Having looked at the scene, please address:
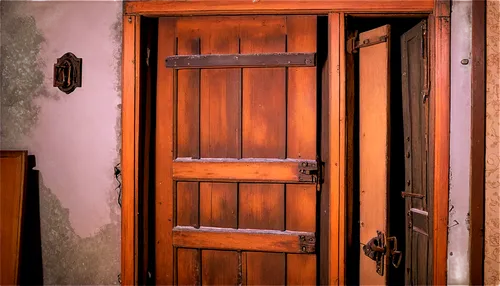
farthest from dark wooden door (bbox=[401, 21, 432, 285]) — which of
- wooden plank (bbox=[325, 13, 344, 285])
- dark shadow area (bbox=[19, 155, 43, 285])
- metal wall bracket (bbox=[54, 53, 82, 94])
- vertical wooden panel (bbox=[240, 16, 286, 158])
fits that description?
dark shadow area (bbox=[19, 155, 43, 285])

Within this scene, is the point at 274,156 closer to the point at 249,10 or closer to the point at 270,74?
the point at 270,74

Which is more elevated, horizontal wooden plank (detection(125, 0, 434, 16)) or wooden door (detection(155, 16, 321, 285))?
horizontal wooden plank (detection(125, 0, 434, 16))

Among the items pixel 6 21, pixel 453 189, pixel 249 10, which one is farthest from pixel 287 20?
pixel 6 21

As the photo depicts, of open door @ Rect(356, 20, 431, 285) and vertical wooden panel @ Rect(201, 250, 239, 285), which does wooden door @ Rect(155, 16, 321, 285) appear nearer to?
vertical wooden panel @ Rect(201, 250, 239, 285)

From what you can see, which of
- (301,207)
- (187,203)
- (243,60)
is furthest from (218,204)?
(243,60)

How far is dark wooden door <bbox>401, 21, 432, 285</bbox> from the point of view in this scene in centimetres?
218

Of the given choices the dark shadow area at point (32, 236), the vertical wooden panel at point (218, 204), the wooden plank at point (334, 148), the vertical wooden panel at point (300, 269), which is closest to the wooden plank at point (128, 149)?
the vertical wooden panel at point (218, 204)

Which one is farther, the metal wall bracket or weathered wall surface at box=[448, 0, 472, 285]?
the metal wall bracket

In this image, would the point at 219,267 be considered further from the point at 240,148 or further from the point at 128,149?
the point at 128,149

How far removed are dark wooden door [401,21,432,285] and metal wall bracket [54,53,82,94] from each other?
1873 mm

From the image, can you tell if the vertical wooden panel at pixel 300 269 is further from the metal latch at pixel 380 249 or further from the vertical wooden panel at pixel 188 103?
the vertical wooden panel at pixel 188 103

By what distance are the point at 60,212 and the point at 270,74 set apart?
1413 mm

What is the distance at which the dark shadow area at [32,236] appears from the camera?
2.21m

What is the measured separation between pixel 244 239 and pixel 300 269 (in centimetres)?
35
